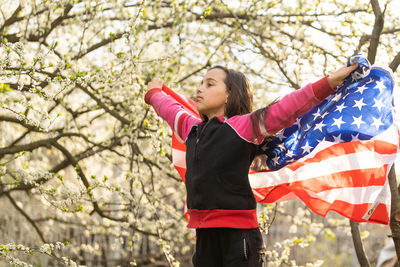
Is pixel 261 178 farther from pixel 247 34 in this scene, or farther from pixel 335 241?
pixel 335 241

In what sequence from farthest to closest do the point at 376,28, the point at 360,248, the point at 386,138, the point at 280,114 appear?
the point at 360,248, the point at 376,28, the point at 386,138, the point at 280,114

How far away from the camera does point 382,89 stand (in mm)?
2879

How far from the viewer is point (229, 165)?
2.71 meters

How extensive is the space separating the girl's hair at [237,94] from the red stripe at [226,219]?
504 millimetres

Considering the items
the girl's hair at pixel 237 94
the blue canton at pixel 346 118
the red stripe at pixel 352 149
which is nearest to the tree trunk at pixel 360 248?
the red stripe at pixel 352 149

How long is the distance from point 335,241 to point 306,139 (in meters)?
9.79

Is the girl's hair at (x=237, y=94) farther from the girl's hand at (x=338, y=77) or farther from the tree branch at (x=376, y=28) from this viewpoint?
the tree branch at (x=376, y=28)

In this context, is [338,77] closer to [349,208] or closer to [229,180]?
[229,180]

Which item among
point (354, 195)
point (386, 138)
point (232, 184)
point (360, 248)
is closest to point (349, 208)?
point (354, 195)

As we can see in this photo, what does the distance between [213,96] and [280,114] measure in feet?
1.47

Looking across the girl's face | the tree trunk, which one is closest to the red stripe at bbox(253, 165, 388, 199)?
the girl's face

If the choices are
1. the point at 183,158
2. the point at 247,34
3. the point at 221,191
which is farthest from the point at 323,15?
the point at 221,191

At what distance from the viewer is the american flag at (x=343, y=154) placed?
2.87 meters

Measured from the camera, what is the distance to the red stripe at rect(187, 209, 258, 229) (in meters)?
2.67
